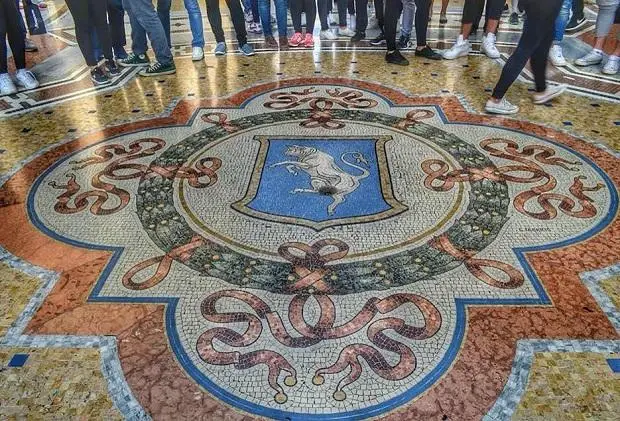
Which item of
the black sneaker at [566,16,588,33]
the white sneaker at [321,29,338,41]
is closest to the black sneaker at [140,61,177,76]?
the white sneaker at [321,29,338,41]

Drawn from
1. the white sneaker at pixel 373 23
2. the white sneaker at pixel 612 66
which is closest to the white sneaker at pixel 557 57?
the white sneaker at pixel 612 66

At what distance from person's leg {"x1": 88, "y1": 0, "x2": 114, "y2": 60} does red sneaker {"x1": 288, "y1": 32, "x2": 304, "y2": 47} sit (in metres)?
2.10

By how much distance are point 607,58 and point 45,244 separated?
5.39 meters

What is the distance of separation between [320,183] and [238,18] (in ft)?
11.2

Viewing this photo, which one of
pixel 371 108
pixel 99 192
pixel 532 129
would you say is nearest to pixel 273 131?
pixel 371 108

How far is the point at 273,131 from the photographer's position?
11.9 ft

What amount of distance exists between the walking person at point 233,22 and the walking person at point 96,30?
3.83 ft

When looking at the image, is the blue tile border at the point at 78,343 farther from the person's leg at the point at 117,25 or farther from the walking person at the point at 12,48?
the person's leg at the point at 117,25

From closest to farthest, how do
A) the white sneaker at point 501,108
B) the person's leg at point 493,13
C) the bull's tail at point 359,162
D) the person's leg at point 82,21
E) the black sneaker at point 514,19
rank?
the bull's tail at point 359,162 → the white sneaker at point 501,108 → the person's leg at point 82,21 → the person's leg at point 493,13 → the black sneaker at point 514,19

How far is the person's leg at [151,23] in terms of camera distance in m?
4.75

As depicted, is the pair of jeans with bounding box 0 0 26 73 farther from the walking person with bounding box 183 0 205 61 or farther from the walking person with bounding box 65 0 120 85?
the walking person with bounding box 183 0 205 61

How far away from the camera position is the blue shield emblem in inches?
104

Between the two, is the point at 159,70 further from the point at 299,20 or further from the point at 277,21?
the point at 299,20

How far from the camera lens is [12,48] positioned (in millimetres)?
4547
